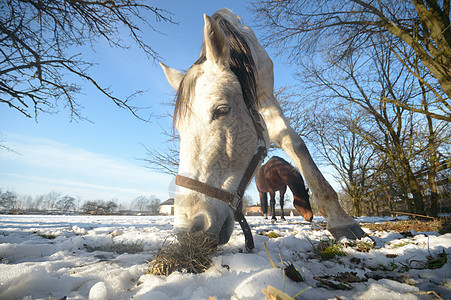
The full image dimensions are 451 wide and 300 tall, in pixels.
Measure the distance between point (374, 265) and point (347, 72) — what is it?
9.07 metres

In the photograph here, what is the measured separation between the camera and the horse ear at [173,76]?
9.73 ft

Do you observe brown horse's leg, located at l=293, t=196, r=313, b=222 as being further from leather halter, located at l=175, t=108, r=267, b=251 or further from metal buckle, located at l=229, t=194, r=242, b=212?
metal buckle, located at l=229, t=194, r=242, b=212

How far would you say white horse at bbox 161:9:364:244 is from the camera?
152 centimetres

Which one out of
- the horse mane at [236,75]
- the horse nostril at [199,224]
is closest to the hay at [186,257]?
the horse nostril at [199,224]

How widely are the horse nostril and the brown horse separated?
4031 millimetres

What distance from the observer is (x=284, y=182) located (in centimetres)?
646

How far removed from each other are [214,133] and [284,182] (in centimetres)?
526

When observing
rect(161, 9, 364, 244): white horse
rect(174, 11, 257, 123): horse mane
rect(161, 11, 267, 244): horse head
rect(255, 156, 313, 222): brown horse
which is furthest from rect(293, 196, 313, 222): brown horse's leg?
rect(174, 11, 257, 123): horse mane

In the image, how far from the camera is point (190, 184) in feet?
5.15

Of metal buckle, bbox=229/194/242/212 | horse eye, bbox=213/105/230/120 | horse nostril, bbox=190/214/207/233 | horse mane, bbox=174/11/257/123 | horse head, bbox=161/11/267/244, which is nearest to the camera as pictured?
horse nostril, bbox=190/214/207/233

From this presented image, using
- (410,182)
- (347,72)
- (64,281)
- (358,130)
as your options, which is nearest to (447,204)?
(410,182)

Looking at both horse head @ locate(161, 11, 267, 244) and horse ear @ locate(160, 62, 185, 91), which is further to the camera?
horse ear @ locate(160, 62, 185, 91)

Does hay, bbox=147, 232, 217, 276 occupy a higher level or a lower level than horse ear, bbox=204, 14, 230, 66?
lower

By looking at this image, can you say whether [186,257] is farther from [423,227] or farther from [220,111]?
[423,227]
